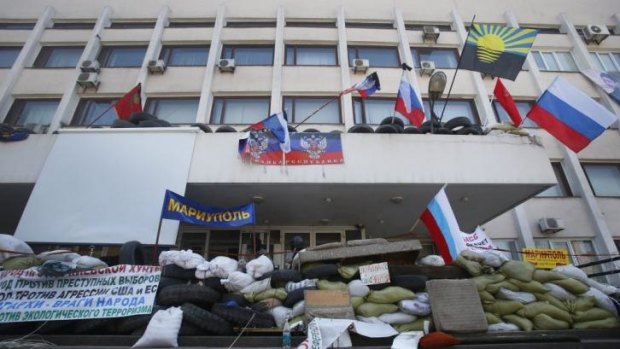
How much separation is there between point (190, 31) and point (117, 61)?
3065 mm

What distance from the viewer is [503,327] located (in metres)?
4.19

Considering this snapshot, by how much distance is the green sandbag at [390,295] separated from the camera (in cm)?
427

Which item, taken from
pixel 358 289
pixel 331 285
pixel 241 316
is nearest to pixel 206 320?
pixel 241 316

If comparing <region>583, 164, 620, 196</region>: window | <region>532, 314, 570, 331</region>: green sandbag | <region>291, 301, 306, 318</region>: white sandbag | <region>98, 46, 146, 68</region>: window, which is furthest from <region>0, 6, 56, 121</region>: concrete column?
<region>583, 164, 620, 196</region>: window

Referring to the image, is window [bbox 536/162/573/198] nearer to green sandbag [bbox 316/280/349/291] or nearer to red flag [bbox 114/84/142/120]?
green sandbag [bbox 316/280/349/291]

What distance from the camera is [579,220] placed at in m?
10.3

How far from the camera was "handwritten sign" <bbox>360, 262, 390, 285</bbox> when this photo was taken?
14.8ft

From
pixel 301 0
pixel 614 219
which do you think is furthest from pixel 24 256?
pixel 614 219

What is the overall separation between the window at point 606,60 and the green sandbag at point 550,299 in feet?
45.0

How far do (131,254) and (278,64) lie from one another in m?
9.00

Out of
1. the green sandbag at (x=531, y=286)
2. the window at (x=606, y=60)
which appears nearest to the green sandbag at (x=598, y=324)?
the green sandbag at (x=531, y=286)

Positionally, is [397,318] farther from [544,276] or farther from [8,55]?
[8,55]

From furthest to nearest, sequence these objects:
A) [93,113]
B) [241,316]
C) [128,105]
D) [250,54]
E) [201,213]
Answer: [250,54] → [93,113] → [128,105] → [201,213] → [241,316]

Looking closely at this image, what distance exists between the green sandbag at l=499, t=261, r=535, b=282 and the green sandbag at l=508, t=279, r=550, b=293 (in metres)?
0.05
